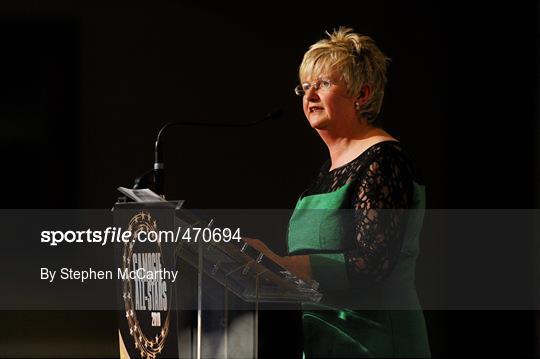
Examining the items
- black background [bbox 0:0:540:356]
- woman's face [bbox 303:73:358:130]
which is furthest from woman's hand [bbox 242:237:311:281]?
black background [bbox 0:0:540:356]

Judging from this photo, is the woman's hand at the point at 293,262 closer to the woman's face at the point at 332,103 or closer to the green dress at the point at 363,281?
the green dress at the point at 363,281

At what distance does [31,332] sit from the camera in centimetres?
349

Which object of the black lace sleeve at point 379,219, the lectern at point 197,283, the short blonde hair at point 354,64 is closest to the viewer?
the lectern at point 197,283

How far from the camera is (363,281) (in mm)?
1958

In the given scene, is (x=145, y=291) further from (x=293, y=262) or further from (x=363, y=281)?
(x=363, y=281)

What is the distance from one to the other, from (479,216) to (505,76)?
0.61 meters

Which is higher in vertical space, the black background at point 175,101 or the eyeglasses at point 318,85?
the black background at point 175,101

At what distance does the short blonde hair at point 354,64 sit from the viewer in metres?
2.20

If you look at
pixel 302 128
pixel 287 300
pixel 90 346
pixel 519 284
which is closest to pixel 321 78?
pixel 287 300

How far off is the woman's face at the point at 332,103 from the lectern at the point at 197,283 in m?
0.60

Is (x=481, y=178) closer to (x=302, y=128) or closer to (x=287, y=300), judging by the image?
(x=302, y=128)
